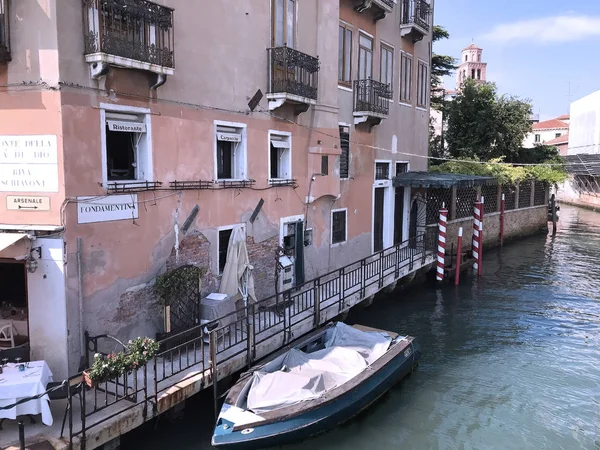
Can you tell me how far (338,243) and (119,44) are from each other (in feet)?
29.5

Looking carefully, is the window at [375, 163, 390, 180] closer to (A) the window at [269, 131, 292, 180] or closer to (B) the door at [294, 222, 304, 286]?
(B) the door at [294, 222, 304, 286]

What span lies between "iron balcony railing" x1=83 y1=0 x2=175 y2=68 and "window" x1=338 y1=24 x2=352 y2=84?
23.2ft

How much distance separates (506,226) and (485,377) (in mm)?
18591

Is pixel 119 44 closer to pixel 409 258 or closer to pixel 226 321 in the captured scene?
pixel 226 321

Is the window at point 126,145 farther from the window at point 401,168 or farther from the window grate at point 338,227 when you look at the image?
the window at point 401,168

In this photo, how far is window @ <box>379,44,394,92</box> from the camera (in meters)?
16.9

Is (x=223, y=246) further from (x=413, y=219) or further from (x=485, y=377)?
(x=413, y=219)

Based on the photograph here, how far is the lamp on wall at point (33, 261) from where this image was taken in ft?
23.3

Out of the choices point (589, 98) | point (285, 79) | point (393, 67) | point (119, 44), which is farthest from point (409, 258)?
point (589, 98)

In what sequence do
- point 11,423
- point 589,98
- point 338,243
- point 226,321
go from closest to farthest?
point 11,423 < point 226,321 < point 338,243 < point 589,98

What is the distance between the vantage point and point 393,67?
1750cm

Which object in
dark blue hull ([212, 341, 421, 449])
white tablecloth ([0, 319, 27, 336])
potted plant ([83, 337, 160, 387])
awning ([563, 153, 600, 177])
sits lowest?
dark blue hull ([212, 341, 421, 449])

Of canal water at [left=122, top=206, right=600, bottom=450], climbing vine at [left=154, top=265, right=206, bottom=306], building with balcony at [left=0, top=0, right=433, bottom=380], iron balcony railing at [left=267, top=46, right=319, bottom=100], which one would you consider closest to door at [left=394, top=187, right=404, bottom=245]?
canal water at [left=122, top=206, right=600, bottom=450]

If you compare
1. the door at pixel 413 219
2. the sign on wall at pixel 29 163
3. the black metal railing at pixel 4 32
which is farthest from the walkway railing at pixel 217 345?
the door at pixel 413 219
